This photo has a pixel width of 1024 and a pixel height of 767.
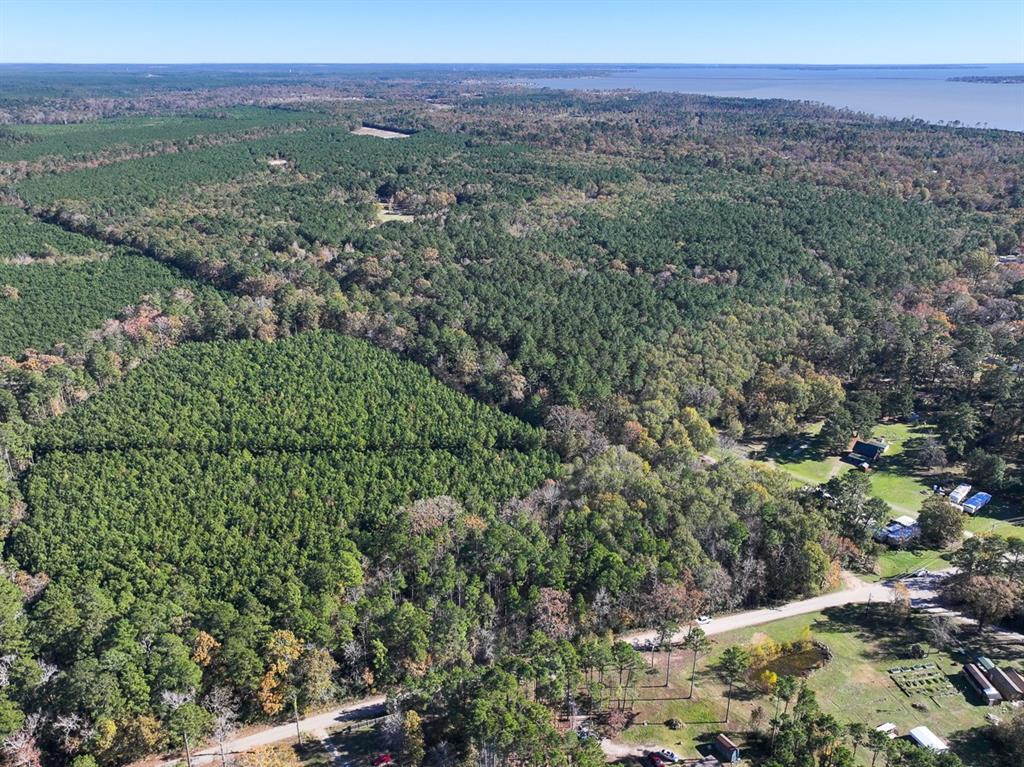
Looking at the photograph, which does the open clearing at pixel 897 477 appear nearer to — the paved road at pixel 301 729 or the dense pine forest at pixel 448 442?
the dense pine forest at pixel 448 442

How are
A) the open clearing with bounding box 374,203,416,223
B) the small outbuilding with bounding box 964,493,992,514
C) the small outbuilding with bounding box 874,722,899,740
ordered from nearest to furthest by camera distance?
the small outbuilding with bounding box 874,722,899,740, the small outbuilding with bounding box 964,493,992,514, the open clearing with bounding box 374,203,416,223

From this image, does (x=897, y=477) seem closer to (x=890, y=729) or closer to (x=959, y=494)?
(x=959, y=494)

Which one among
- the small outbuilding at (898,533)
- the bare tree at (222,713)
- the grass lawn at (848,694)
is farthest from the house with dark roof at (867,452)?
the bare tree at (222,713)

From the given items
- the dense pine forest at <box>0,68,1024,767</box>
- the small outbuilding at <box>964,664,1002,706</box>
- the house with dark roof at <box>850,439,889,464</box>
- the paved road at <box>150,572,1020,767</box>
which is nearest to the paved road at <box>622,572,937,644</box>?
the paved road at <box>150,572,1020,767</box>

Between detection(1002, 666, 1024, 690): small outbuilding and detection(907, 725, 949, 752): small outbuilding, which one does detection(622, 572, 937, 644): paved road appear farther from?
detection(907, 725, 949, 752): small outbuilding

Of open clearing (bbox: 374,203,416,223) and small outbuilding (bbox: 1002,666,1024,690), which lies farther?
open clearing (bbox: 374,203,416,223)

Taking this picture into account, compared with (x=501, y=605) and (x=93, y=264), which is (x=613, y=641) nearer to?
(x=501, y=605)

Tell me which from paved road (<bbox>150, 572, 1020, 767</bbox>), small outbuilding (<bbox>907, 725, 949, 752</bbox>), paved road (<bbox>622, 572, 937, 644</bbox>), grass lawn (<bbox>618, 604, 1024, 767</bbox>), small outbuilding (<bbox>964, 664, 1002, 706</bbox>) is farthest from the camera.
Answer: paved road (<bbox>622, 572, 937, 644</bbox>)
